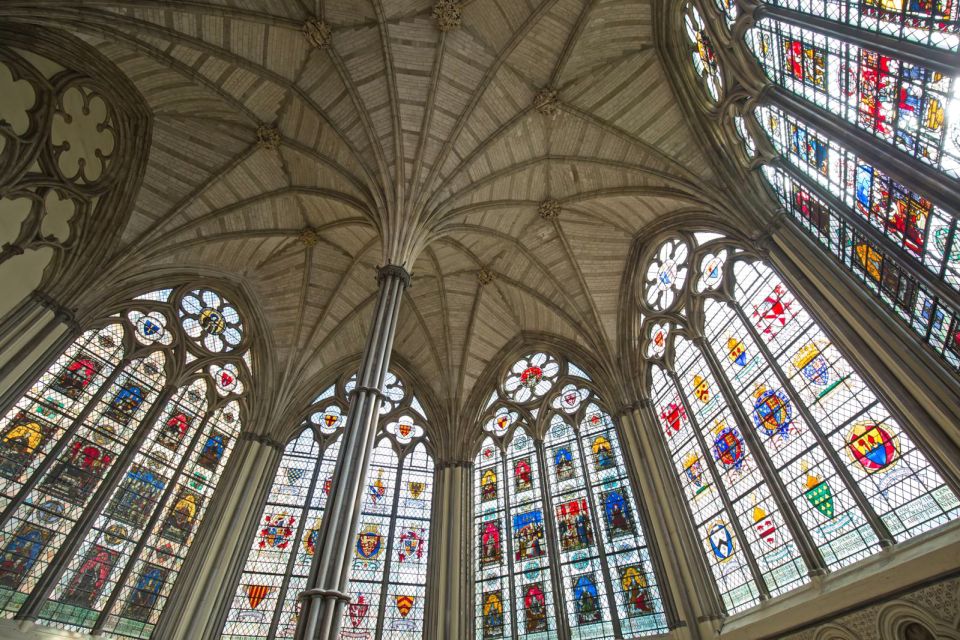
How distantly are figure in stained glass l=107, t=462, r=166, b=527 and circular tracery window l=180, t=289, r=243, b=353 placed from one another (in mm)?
3556

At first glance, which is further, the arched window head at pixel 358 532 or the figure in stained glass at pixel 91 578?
the arched window head at pixel 358 532

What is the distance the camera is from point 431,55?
12531 millimetres

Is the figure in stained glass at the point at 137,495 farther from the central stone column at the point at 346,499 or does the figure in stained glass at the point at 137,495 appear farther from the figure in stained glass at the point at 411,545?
the central stone column at the point at 346,499

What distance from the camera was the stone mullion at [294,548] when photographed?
1234cm

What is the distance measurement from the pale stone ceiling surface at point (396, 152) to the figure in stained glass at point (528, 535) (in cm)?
396

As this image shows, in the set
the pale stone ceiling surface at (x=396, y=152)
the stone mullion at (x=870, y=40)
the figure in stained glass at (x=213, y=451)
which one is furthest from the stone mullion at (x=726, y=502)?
the figure in stained glass at (x=213, y=451)

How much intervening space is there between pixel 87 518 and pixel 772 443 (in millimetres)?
13155

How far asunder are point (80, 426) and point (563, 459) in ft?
36.0

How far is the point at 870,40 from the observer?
6840 millimetres

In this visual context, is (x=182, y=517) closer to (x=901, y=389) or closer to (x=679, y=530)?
(x=679, y=530)

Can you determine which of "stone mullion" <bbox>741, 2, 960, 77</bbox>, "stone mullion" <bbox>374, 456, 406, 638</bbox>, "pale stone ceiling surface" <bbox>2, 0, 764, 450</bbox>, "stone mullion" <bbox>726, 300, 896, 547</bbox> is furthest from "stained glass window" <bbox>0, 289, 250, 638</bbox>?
"stone mullion" <bbox>741, 2, 960, 77</bbox>

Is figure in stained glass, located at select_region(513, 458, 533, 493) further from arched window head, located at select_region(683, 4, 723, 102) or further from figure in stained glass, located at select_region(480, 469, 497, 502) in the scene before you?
arched window head, located at select_region(683, 4, 723, 102)

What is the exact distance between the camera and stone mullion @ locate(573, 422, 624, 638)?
11.5 metres

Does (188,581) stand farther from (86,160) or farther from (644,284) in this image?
(644,284)
